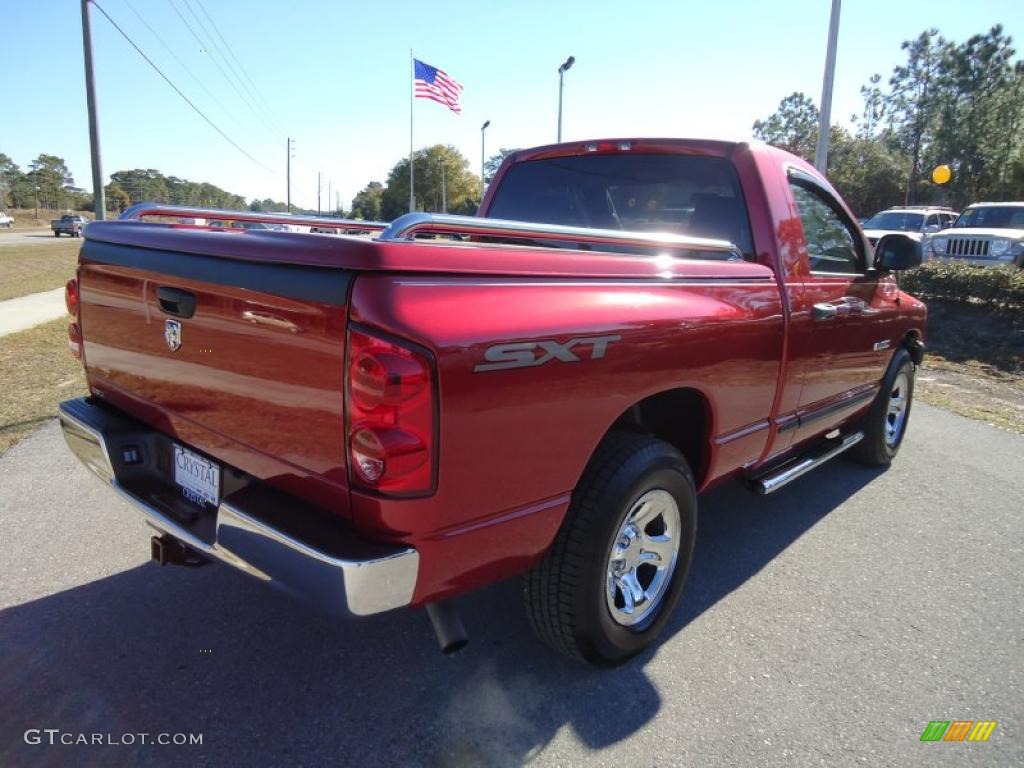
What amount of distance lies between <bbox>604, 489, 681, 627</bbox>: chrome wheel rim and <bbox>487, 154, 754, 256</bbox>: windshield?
1364 millimetres

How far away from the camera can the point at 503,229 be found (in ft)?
6.81

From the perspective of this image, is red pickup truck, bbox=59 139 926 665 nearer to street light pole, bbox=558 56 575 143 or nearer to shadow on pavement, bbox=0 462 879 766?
shadow on pavement, bbox=0 462 879 766

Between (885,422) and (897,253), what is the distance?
1.39 meters

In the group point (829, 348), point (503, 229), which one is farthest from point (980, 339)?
point (503, 229)

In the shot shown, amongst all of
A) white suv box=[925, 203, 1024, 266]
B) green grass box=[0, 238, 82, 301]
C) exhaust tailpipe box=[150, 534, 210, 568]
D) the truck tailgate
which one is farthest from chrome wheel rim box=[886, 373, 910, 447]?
green grass box=[0, 238, 82, 301]

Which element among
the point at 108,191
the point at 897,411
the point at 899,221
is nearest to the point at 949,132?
the point at 899,221

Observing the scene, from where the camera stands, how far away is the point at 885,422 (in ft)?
15.6

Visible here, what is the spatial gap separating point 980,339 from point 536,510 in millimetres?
10383

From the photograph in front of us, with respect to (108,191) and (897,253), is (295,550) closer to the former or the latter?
(897,253)

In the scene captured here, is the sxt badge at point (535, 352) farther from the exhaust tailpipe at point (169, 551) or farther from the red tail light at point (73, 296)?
the red tail light at point (73, 296)

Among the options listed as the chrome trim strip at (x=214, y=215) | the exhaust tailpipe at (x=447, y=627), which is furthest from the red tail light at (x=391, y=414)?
the chrome trim strip at (x=214, y=215)

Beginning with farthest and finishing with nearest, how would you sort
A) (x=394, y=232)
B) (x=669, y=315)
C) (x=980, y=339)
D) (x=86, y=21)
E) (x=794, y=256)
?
(x=86, y=21)
(x=980, y=339)
(x=794, y=256)
(x=669, y=315)
(x=394, y=232)

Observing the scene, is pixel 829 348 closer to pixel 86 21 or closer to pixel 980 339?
pixel 980 339

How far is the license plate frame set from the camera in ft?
7.25
